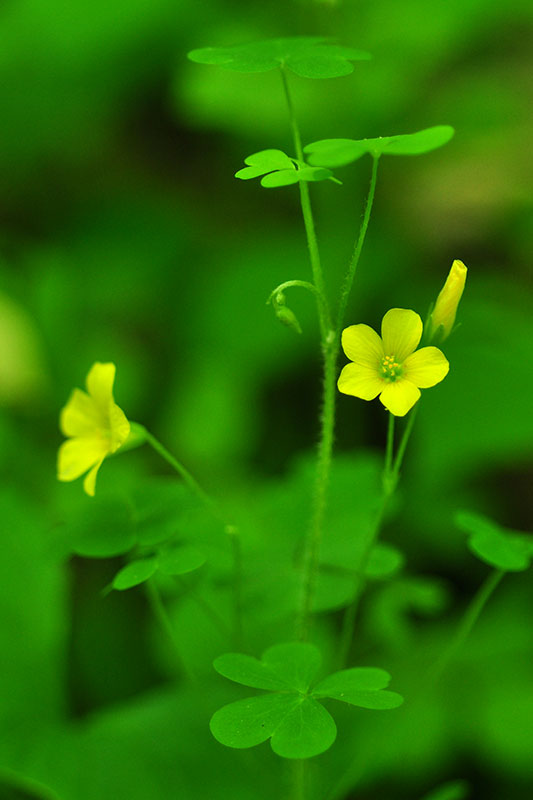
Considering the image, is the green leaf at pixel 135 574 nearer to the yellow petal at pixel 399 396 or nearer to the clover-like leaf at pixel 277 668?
the clover-like leaf at pixel 277 668

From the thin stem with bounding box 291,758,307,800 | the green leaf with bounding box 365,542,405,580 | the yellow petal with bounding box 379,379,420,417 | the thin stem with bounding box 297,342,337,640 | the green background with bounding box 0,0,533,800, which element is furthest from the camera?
the green background with bounding box 0,0,533,800

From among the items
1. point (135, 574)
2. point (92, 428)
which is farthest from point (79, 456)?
point (135, 574)

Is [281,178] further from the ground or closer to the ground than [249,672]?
further from the ground

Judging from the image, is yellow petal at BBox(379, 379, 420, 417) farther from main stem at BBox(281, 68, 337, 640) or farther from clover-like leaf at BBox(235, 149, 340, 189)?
clover-like leaf at BBox(235, 149, 340, 189)

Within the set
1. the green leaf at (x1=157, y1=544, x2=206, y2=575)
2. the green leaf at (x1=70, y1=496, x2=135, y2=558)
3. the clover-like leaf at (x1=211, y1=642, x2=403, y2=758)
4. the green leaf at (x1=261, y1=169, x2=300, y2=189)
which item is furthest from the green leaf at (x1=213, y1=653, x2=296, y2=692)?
the green leaf at (x1=261, y1=169, x2=300, y2=189)

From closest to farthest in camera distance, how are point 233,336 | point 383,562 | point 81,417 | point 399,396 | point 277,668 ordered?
point 399,396, point 277,668, point 81,417, point 383,562, point 233,336

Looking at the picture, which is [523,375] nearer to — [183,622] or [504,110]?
[504,110]

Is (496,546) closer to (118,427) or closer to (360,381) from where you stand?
(360,381)

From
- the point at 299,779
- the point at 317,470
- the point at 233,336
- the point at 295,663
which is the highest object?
the point at 317,470
